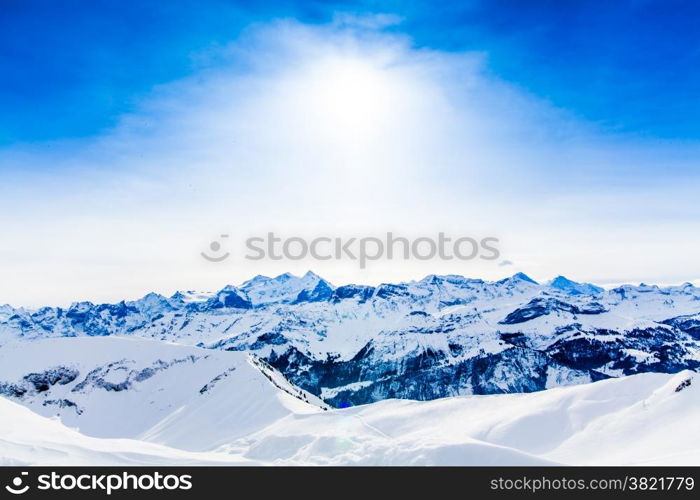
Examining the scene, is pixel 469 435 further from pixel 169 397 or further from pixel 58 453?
pixel 169 397

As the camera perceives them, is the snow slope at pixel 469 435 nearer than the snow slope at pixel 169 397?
Yes

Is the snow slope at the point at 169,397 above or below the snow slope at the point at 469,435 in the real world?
below
